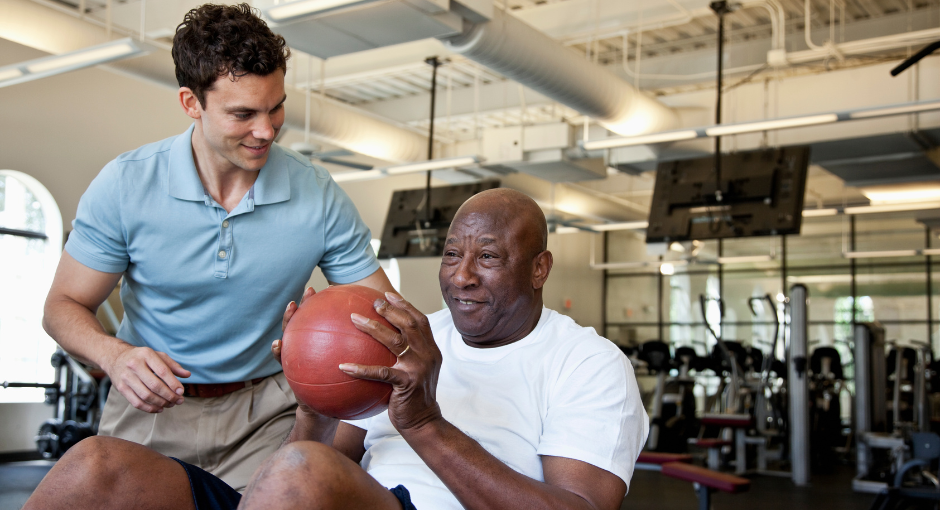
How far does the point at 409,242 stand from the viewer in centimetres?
969

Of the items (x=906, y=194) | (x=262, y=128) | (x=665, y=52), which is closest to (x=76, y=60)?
(x=262, y=128)

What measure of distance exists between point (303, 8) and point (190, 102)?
2.68 meters

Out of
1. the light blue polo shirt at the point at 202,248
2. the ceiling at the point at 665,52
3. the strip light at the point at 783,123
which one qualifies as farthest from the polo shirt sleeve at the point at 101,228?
the ceiling at the point at 665,52

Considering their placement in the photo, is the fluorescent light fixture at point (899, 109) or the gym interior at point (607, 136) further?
the gym interior at point (607, 136)

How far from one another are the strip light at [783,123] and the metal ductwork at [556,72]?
0.48 m

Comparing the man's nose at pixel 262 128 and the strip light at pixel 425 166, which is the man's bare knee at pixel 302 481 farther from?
the strip light at pixel 425 166

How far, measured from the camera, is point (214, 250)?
1.86 meters

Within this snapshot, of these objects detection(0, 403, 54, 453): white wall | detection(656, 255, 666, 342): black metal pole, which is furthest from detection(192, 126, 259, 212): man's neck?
detection(656, 255, 666, 342): black metal pole

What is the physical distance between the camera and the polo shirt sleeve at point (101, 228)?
1.83 metres

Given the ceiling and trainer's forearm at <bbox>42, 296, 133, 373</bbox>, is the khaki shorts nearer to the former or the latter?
trainer's forearm at <bbox>42, 296, 133, 373</bbox>

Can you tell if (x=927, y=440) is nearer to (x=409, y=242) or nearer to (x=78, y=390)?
(x=409, y=242)

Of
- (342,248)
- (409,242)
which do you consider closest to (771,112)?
(409,242)

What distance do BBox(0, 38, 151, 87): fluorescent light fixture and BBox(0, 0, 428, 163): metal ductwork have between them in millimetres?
522

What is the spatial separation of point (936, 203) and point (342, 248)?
9930mm
